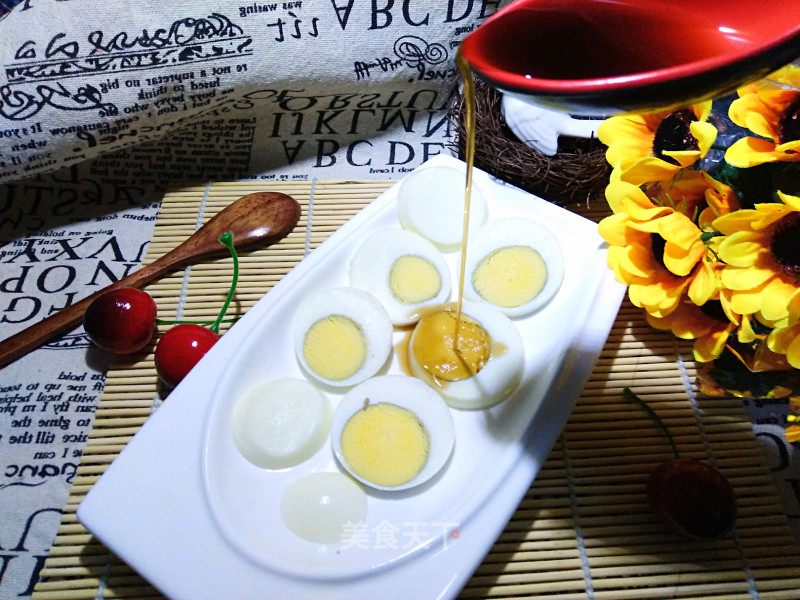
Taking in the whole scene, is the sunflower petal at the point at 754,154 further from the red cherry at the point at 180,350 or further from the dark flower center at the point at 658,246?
the red cherry at the point at 180,350

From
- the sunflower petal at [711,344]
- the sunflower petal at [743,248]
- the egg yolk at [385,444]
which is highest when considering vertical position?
the sunflower petal at [743,248]

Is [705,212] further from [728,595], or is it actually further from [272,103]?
[272,103]

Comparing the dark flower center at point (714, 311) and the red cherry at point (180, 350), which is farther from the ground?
the dark flower center at point (714, 311)

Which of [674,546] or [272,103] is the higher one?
[272,103]

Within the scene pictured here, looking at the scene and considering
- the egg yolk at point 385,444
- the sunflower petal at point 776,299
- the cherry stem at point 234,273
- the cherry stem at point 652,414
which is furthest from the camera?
the cherry stem at point 234,273

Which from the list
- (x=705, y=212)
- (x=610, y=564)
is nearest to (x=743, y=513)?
(x=610, y=564)

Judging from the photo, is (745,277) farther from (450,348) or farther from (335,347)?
(335,347)

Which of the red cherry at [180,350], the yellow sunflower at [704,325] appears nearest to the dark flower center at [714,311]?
the yellow sunflower at [704,325]

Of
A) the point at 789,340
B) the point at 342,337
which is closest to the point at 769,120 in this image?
the point at 789,340
